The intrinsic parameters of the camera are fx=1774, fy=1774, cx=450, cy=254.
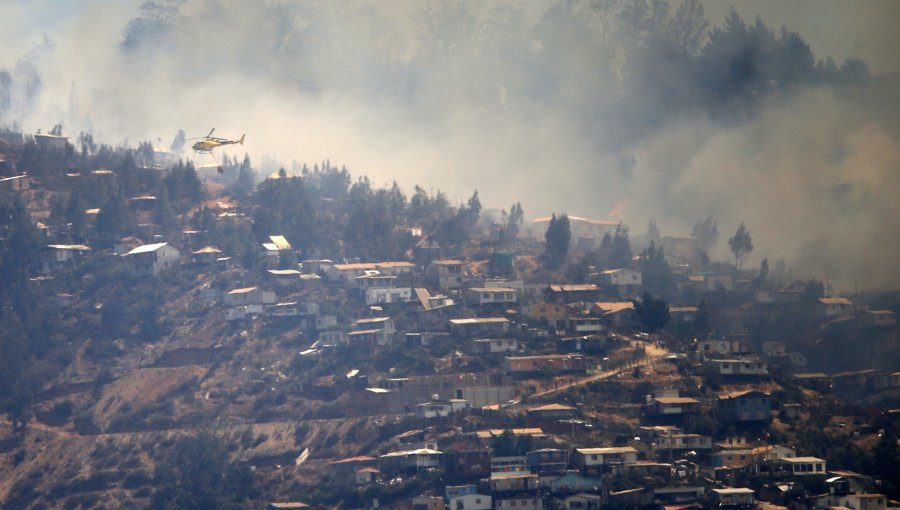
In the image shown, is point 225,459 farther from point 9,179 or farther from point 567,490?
point 9,179

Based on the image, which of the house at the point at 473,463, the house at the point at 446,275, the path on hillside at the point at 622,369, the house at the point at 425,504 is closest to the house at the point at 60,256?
the house at the point at 446,275

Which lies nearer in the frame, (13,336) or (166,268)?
(13,336)

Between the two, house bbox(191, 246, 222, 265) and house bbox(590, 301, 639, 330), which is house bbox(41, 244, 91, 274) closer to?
house bbox(191, 246, 222, 265)

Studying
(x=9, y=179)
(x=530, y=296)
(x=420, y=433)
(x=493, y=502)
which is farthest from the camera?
(x=9, y=179)

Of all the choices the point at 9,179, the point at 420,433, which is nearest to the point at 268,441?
the point at 420,433

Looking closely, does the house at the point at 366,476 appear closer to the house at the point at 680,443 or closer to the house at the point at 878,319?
the house at the point at 680,443

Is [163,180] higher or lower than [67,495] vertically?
higher

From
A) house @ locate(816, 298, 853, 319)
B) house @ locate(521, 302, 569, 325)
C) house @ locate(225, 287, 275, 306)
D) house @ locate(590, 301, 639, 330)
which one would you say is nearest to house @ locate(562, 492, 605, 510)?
house @ locate(590, 301, 639, 330)
